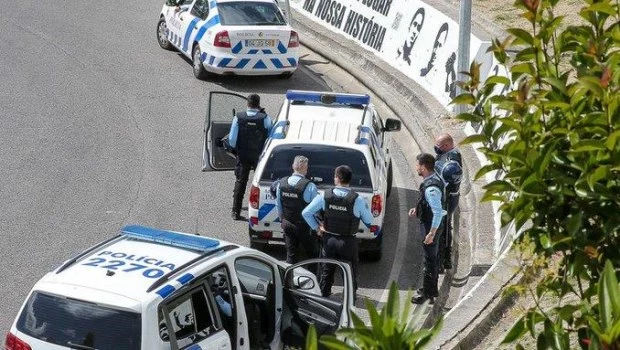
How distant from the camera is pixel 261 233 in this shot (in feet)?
45.4

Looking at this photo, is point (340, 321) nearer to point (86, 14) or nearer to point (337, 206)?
point (337, 206)

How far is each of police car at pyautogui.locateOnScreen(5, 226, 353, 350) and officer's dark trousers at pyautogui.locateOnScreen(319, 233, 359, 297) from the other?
178cm

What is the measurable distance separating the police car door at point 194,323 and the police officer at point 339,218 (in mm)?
3049

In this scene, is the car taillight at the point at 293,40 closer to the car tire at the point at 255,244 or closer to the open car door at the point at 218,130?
the open car door at the point at 218,130

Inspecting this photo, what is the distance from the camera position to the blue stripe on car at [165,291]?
909cm

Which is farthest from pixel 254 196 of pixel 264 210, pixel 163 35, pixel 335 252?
pixel 163 35

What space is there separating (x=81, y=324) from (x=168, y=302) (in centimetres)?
68

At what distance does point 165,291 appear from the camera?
30.0 ft

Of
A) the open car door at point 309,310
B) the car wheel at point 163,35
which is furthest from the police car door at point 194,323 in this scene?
the car wheel at point 163,35

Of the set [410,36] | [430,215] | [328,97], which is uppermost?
[410,36]

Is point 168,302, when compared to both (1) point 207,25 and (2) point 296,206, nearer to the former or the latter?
(2) point 296,206

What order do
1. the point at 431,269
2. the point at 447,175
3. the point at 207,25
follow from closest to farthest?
the point at 431,269 < the point at 447,175 < the point at 207,25

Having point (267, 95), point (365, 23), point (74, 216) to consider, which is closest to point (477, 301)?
point (74, 216)

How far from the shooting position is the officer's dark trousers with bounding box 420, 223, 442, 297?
42.2ft
